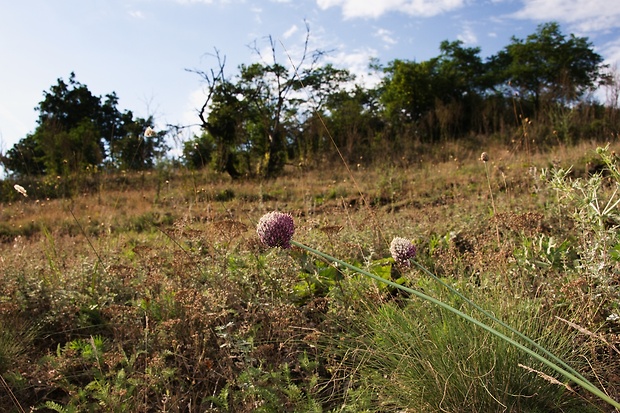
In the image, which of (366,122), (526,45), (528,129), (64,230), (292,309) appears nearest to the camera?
(292,309)

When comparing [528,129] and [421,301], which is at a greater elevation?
[528,129]

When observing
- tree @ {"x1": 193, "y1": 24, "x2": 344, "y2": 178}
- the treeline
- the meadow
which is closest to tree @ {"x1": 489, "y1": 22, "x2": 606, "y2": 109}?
the treeline

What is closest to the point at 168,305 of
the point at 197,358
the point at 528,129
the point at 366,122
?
the point at 197,358

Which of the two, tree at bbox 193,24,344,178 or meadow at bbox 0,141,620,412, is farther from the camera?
tree at bbox 193,24,344,178

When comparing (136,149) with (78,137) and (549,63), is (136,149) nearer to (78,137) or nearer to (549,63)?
(78,137)

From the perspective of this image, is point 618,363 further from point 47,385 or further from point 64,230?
point 64,230

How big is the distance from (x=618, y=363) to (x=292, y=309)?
126 centimetres

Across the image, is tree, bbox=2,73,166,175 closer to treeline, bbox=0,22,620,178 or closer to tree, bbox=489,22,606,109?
treeline, bbox=0,22,620,178

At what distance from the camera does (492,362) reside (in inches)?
60.6

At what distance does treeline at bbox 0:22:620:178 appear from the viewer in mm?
12344

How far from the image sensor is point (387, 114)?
1602 centimetres

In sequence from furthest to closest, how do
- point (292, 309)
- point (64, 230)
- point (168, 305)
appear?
point (64, 230) < point (168, 305) < point (292, 309)

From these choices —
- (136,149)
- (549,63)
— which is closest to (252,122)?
(136,149)

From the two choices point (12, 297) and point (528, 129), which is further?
point (528, 129)
